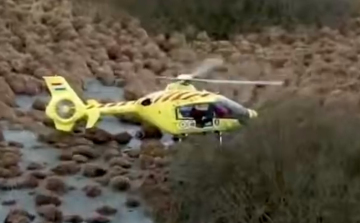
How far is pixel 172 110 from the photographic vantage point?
5477 millimetres

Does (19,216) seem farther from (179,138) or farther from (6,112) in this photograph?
(6,112)

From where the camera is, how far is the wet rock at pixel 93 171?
5121 mm

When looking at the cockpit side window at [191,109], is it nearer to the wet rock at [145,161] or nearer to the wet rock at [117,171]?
the wet rock at [145,161]

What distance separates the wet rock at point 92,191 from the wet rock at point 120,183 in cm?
7

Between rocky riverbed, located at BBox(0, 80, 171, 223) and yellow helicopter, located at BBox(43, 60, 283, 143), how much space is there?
102 millimetres

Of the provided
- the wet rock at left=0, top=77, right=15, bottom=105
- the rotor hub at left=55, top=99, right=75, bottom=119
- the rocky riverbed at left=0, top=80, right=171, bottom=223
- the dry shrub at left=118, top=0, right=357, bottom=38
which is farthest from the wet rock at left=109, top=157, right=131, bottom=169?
the dry shrub at left=118, top=0, right=357, bottom=38

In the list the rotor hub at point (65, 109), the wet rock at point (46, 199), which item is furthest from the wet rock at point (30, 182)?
the rotor hub at point (65, 109)

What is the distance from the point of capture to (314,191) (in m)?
4.14

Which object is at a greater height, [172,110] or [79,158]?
[172,110]

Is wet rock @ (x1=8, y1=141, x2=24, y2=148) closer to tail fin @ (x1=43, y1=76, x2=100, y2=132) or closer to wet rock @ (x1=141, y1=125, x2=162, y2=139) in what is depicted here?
tail fin @ (x1=43, y1=76, x2=100, y2=132)

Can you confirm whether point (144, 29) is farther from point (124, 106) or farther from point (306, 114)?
point (306, 114)

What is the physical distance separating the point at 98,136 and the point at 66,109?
0.77 ft

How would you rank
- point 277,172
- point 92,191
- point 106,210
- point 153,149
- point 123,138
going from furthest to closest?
point 123,138 → point 153,149 → point 92,191 → point 106,210 → point 277,172

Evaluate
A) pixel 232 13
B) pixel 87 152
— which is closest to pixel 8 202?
pixel 87 152
